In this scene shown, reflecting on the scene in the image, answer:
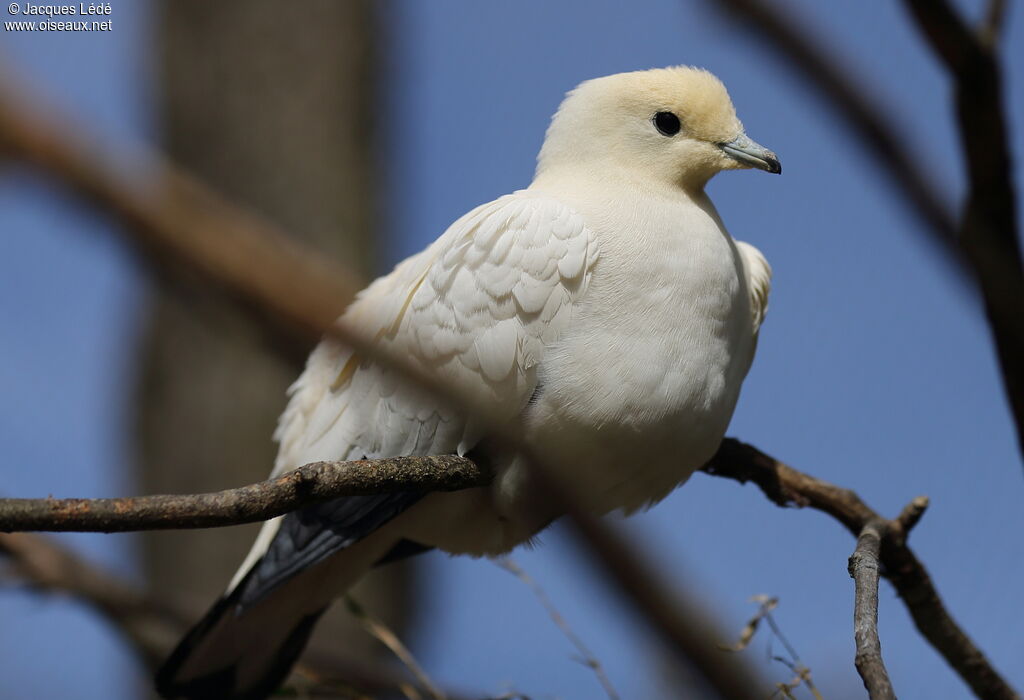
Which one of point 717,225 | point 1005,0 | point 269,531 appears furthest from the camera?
point 269,531

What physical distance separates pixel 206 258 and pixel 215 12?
684 cm

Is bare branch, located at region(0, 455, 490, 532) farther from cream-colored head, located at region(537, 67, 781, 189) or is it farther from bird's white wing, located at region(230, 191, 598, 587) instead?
cream-colored head, located at region(537, 67, 781, 189)

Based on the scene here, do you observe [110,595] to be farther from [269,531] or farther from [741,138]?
[741,138]

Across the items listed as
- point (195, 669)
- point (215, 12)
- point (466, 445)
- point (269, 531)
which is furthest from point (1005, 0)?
point (215, 12)

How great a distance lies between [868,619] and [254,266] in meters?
1.52

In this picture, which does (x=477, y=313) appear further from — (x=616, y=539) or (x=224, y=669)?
(x=616, y=539)

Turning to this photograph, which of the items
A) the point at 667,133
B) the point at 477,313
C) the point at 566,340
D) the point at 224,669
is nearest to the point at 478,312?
the point at 477,313

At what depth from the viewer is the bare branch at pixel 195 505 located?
6.12 ft

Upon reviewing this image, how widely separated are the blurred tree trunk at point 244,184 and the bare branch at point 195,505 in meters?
4.23

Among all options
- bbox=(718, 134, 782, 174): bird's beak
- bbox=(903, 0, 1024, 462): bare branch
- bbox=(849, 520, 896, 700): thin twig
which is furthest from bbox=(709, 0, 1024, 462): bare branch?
bbox=(718, 134, 782, 174): bird's beak

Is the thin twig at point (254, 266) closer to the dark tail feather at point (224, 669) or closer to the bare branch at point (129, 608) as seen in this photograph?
the dark tail feather at point (224, 669)

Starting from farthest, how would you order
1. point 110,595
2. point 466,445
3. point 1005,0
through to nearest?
point 110,595
point 466,445
point 1005,0

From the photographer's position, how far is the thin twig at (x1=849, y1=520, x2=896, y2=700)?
169 cm

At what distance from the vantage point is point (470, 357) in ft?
8.87
